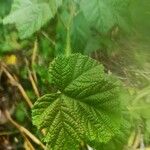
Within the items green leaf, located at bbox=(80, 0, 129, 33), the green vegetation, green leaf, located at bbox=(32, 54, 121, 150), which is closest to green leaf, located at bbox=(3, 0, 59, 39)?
the green vegetation

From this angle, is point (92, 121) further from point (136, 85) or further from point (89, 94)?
point (136, 85)

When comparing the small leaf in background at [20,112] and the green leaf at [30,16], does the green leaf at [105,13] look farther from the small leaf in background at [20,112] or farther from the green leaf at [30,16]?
the small leaf in background at [20,112]

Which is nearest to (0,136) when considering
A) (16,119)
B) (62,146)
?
(16,119)

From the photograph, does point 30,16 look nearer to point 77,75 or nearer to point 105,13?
point 105,13

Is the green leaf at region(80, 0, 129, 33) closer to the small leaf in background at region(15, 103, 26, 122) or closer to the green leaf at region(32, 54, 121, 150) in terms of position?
the green leaf at region(32, 54, 121, 150)

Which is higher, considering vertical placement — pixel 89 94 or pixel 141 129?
pixel 89 94

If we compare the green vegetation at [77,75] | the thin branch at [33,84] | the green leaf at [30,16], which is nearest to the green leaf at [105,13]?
the green vegetation at [77,75]
